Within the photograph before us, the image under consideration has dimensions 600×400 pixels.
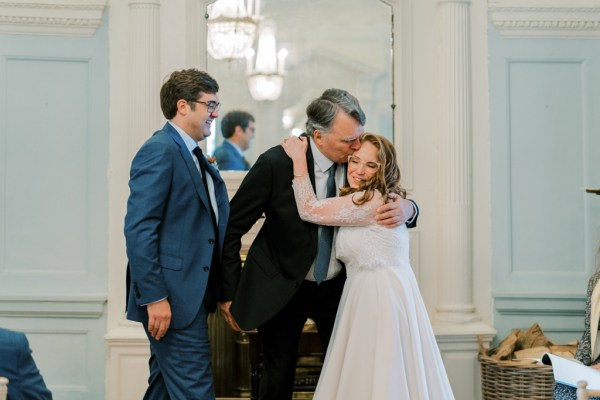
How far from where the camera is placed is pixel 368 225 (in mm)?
3691

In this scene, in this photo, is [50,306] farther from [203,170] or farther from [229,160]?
[203,170]

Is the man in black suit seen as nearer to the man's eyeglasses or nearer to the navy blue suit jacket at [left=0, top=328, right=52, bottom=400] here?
the man's eyeglasses

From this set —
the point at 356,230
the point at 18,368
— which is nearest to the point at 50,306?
the point at 356,230

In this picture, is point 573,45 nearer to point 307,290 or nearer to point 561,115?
point 561,115

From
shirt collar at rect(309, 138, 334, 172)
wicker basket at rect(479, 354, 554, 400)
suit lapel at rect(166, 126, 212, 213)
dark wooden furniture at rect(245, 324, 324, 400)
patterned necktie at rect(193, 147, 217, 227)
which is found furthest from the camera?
dark wooden furniture at rect(245, 324, 324, 400)

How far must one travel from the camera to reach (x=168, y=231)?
3.46m

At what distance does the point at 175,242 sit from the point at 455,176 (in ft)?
6.42

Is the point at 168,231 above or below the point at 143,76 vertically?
below

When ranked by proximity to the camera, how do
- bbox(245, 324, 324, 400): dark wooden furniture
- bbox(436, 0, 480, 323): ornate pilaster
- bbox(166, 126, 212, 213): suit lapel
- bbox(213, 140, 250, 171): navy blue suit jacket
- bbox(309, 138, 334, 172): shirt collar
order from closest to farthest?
bbox(166, 126, 212, 213): suit lapel, bbox(309, 138, 334, 172): shirt collar, bbox(245, 324, 324, 400): dark wooden furniture, bbox(436, 0, 480, 323): ornate pilaster, bbox(213, 140, 250, 171): navy blue suit jacket

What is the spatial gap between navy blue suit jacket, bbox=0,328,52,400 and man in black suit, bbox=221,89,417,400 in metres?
1.21

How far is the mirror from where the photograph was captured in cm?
511

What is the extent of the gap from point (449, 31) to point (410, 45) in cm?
23

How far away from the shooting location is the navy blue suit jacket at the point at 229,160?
5.07 metres

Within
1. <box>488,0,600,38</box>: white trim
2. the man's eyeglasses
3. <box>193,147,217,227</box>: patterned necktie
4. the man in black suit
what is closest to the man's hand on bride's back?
the man in black suit
